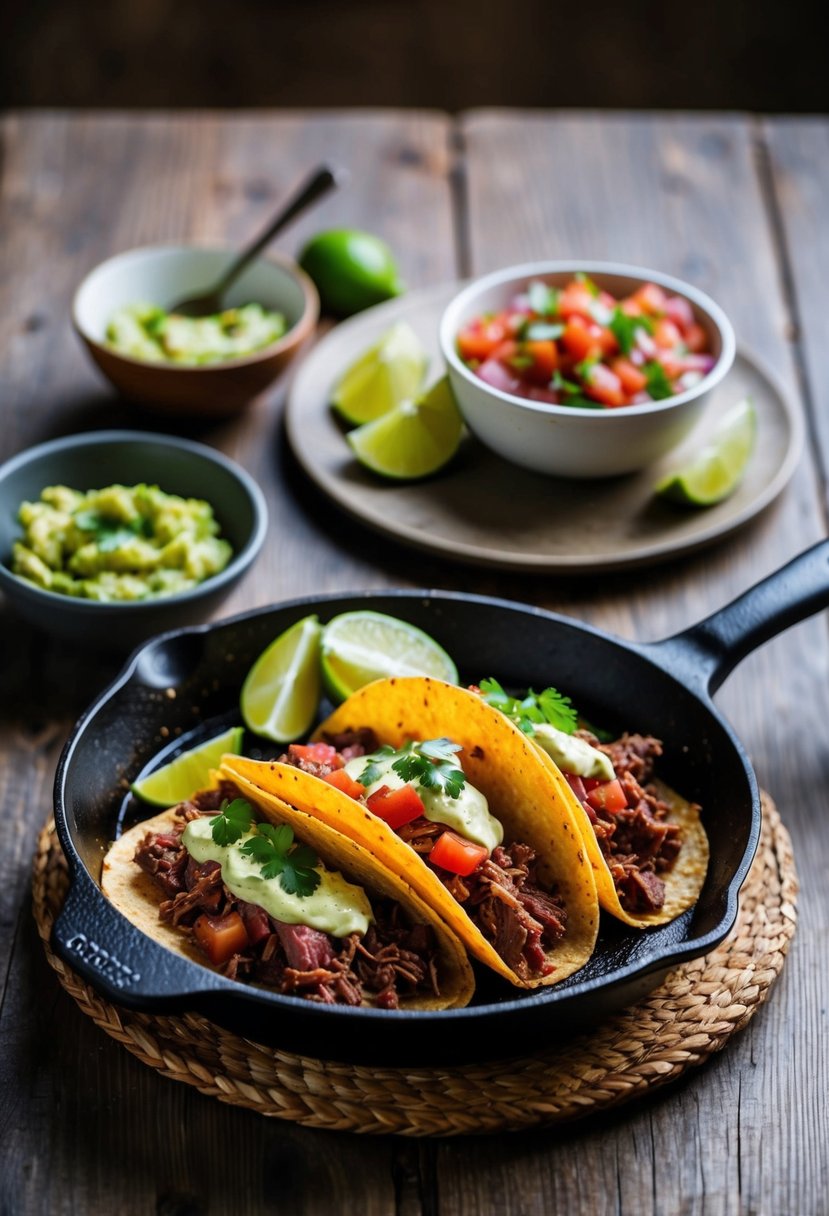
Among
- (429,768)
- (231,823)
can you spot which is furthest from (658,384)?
(231,823)

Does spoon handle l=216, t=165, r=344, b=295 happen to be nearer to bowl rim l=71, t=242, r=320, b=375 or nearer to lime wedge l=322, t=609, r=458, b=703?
bowl rim l=71, t=242, r=320, b=375

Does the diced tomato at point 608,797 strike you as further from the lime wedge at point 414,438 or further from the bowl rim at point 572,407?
the lime wedge at point 414,438

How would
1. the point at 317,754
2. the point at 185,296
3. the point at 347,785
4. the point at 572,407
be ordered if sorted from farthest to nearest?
1. the point at 185,296
2. the point at 572,407
3. the point at 317,754
4. the point at 347,785

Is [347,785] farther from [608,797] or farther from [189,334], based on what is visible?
[189,334]

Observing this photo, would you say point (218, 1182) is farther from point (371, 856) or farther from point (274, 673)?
point (274, 673)

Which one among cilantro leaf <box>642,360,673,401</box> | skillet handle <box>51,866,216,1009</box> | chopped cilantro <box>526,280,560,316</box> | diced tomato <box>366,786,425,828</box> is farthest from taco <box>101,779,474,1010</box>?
chopped cilantro <box>526,280,560,316</box>

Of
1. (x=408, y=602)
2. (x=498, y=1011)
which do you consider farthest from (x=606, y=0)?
(x=498, y=1011)
